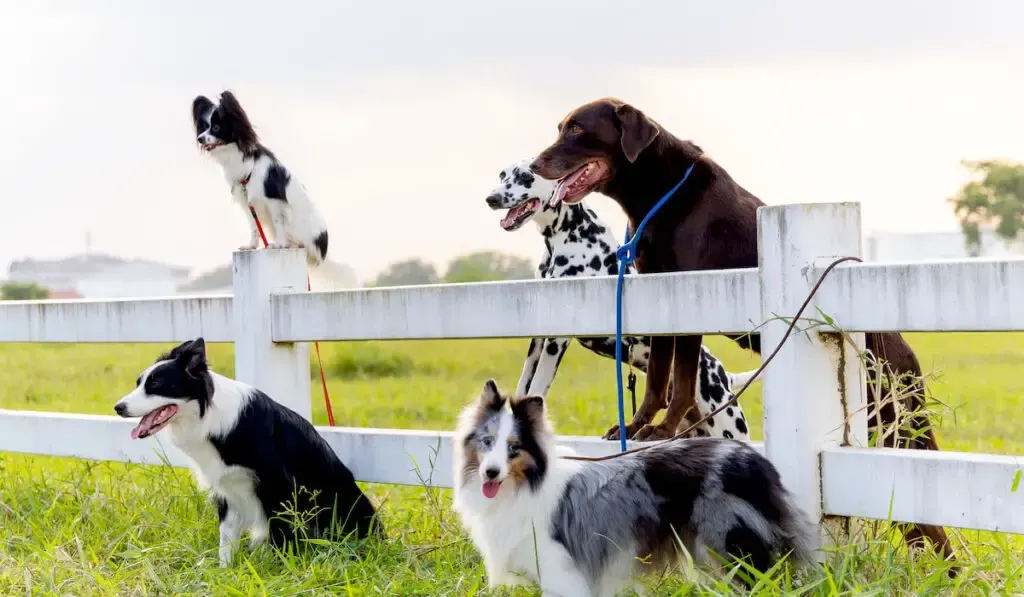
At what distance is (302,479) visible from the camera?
435 centimetres

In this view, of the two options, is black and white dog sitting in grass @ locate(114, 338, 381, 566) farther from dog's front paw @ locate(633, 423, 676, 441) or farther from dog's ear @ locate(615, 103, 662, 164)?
dog's ear @ locate(615, 103, 662, 164)

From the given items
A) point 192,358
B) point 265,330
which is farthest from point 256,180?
point 192,358

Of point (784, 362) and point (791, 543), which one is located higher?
point (784, 362)

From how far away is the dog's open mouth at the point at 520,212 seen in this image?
548 centimetres

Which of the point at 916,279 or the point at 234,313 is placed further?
the point at 234,313

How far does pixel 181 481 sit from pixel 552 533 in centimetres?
236

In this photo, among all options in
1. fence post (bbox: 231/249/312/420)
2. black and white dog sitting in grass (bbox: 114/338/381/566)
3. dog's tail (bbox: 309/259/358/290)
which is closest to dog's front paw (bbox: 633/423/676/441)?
black and white dog sitting in grass (bbox: 114/338/381/566)

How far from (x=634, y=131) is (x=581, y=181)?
30cm

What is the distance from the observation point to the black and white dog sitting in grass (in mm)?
4297

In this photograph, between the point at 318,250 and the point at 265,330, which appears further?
the point at 318,250

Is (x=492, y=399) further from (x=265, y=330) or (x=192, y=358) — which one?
(x=265, y=330)

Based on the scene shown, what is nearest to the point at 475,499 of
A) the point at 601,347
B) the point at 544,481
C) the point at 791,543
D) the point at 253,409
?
the point at 544,481

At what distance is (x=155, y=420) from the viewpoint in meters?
4.30

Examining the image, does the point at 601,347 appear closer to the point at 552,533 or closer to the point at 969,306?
the point at 552,533
